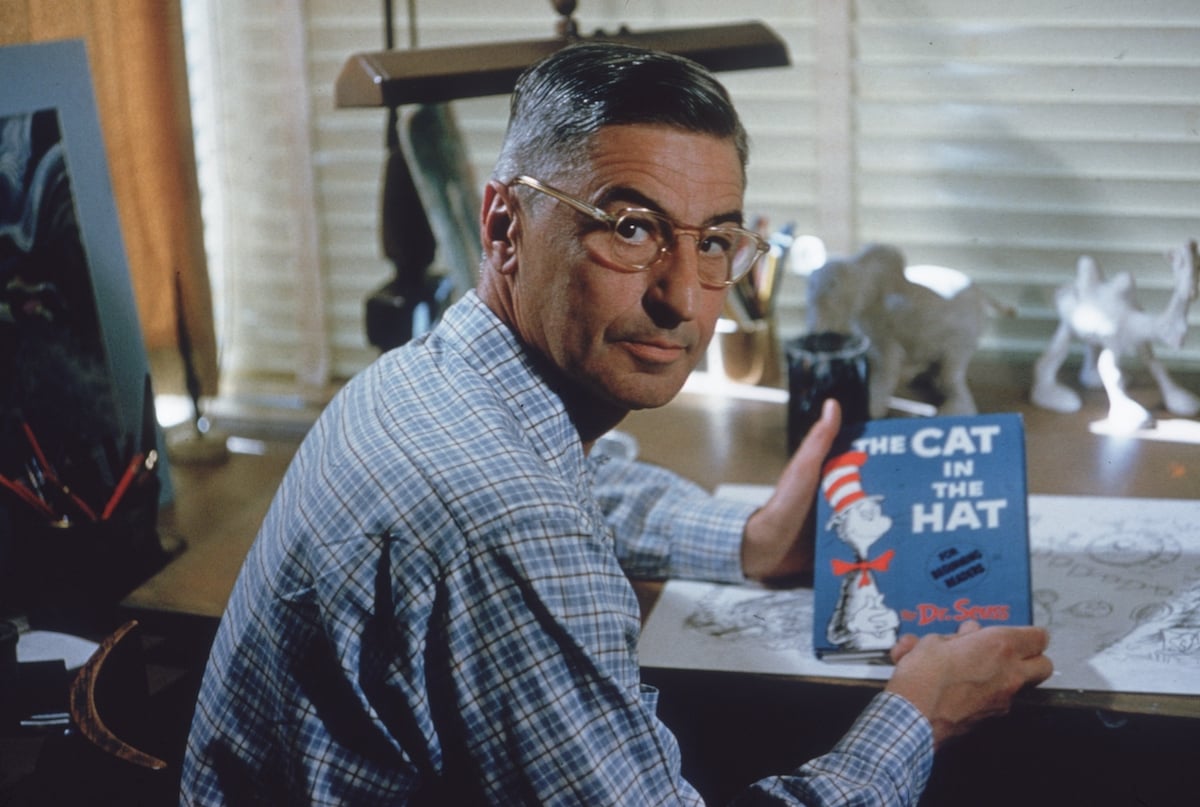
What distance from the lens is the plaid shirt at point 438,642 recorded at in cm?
85

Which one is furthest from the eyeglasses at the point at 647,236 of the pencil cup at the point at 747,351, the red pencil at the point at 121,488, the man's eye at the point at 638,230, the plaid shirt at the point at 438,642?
the pencil cup at the point at 747,351

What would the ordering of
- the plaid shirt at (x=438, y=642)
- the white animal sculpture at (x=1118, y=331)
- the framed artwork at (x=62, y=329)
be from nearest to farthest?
the plaid shirt at (x=438, y=642), the framed artwork at (x=62, y=329), the white animal sculpture at (x=1118, y=331)

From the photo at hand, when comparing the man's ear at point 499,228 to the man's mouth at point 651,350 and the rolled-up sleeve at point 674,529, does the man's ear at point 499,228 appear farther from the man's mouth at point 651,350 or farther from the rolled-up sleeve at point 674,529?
the rolled-up sleeve at point 674,529

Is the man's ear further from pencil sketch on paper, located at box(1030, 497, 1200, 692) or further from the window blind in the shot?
the window blind

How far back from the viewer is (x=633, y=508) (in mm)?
1397

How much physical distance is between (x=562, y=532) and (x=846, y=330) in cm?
88

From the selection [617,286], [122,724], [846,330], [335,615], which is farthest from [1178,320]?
[122,724]

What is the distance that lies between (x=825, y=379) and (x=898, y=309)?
190mm

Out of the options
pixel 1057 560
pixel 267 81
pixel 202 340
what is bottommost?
pixel 1057 560

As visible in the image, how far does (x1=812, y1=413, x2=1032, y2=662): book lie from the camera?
1174 millimetres

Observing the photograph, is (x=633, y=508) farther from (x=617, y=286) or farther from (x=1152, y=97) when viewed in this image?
(x=1152, y=97)

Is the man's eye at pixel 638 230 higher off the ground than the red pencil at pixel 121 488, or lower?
higher

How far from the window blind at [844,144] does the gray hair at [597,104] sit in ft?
2.76

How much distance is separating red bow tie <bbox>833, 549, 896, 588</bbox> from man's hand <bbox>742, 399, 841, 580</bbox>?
9 cm
